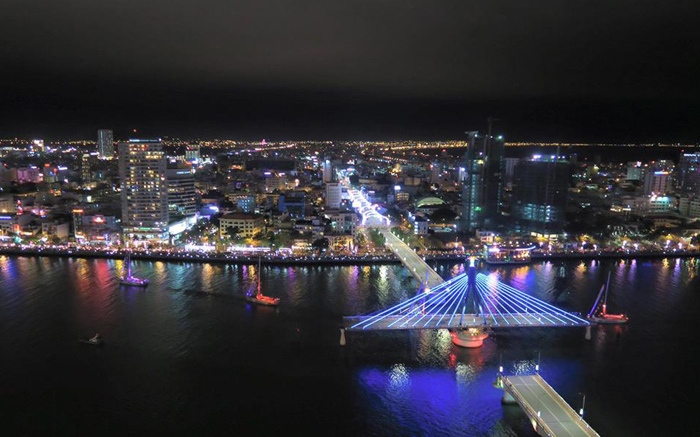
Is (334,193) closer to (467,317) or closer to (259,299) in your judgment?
(259,299)

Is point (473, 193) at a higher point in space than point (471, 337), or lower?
higher

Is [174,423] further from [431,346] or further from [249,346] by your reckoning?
[431,346]

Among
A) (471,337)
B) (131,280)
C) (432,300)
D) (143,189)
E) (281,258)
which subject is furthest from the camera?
(143,189)

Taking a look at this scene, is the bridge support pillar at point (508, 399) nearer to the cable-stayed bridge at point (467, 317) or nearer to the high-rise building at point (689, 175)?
the cable-stayed bridge at point (467, 317)

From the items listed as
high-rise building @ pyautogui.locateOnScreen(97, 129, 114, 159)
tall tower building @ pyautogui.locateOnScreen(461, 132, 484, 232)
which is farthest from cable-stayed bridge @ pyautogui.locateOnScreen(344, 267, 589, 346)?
high-rise building @ pyautogui.locateOnScreen(97, 129, 114, 159)

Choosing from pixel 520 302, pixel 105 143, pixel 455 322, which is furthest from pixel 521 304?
pixel 105 143

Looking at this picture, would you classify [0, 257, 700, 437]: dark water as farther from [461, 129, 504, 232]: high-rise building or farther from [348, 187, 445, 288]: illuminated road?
[461, 129, 504, 232]: high-rise building
